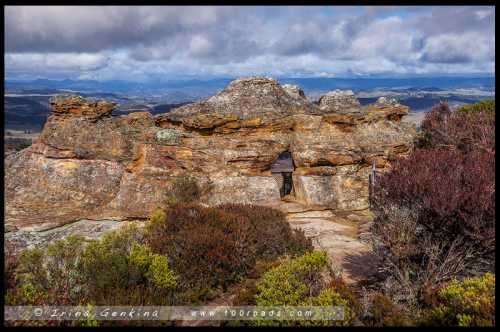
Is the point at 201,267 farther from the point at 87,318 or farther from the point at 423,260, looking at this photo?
the point at 423,260

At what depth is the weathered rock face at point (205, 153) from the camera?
16359 millimetres

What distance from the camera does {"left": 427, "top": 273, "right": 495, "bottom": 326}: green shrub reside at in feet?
20.6

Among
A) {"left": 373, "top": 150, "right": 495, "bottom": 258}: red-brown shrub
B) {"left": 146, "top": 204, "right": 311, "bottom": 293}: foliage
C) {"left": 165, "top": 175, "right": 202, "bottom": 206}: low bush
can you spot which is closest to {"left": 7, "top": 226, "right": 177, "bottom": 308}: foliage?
{"left": 146, "top": 204, "right": 311, "bottom": 293}: foliage

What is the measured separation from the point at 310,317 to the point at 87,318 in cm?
381

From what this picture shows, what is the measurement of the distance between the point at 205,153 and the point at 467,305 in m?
12.7

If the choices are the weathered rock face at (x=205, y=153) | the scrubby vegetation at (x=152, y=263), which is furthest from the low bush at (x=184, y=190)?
the scrubby vegetation at (x=152, y=263)

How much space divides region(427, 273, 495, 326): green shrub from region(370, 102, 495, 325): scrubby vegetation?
28 cm

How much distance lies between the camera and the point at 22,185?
16.5 meters

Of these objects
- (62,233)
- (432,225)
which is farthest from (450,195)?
(62,233)

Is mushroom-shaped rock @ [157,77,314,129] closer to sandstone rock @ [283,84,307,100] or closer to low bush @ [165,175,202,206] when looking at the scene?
sandstone rock @ [283,84,307,100]

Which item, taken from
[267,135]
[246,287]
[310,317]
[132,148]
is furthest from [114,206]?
[310,317]

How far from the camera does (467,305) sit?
261 inches

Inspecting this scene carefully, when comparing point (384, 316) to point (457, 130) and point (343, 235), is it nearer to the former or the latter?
point (343, 235)

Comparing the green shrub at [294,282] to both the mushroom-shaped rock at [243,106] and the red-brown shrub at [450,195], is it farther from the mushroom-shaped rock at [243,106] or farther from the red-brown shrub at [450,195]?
the mushroom-shaped rock at [243,106]
